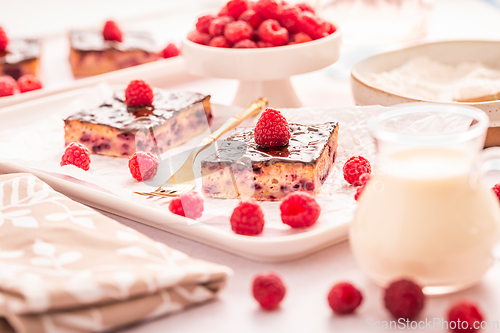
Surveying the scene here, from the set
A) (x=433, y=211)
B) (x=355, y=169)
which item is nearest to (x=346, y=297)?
(x=433, y=211)

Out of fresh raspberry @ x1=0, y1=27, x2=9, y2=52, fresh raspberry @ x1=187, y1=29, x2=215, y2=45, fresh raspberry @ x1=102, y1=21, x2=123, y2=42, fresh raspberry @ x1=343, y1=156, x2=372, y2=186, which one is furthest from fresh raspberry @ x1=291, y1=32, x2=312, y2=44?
fresh raspberry @ x1=0, y1=27, x2=9, y2=52

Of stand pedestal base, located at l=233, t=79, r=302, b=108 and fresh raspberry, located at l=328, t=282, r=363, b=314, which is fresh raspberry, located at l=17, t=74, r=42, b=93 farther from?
fresh raspberry, located at l=328, t=282, r=363, b=314

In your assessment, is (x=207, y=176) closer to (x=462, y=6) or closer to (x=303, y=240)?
(x=303, y=240)

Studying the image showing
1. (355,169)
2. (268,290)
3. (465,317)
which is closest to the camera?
(465,317)

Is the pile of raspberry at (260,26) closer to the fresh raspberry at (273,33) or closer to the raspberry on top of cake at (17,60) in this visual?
the fresh raspberry at (273,33)

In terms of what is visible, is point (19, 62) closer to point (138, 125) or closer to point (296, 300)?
point (138, 125)

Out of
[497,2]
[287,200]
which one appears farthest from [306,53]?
[497,2]
